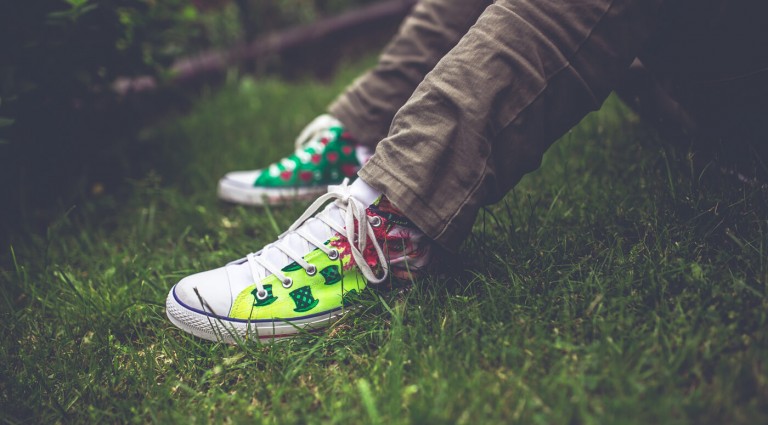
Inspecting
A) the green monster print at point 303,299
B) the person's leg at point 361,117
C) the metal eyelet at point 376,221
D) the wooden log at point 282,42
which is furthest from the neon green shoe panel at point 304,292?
the wooden log at point 282,42

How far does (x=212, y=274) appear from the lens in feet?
4.49

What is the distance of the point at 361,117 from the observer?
1.91 m

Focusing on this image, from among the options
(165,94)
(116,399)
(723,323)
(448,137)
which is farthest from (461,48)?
(165,94)

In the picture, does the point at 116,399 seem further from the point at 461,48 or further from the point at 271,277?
the point at 461,48

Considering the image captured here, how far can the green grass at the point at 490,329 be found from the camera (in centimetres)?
100

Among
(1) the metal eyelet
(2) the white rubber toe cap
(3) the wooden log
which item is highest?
(1) the metal eyelet

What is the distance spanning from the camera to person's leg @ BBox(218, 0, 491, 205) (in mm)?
1812

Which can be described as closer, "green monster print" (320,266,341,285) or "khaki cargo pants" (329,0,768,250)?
"khaki cargo pants" (329,0,768,250)

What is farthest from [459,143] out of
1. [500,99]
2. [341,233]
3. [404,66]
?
[404,66]

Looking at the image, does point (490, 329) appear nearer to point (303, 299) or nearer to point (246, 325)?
point (303, 299)

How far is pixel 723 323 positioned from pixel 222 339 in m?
1.01

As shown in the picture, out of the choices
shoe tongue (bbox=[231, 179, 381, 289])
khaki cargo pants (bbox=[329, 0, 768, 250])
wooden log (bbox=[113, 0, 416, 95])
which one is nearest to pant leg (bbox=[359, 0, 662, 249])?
khaki cargo pants (bbox=[329, 0, 768, 250])

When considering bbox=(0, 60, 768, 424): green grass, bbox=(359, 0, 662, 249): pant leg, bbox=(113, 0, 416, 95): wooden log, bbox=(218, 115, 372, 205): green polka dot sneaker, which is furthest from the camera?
bbox=(113, 0, 416, 95): wooden log

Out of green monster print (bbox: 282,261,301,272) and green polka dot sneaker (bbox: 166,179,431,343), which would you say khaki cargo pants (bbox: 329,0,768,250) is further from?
green monster print (bbox: 282,261,301,272)
